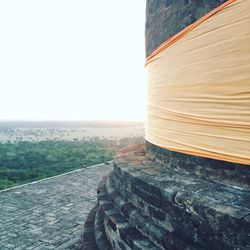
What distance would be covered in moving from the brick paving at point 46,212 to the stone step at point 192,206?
3.23 m

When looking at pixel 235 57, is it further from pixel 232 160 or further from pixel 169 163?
pixel 169 163

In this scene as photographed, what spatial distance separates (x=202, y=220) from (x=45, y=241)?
15.8 ft

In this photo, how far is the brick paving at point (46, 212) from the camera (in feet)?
20.9

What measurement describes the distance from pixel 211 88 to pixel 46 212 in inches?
258

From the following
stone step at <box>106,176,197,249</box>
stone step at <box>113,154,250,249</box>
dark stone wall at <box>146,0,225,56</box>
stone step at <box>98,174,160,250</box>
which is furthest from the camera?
dark stone wall at <box>146,0,225,56</box>

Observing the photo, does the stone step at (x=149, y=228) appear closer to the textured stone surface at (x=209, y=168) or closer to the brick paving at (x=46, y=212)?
the textured stone surface at (x=209, y=168)

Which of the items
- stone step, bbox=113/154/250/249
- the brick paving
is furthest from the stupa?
the brick paving

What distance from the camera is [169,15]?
3.88 metres

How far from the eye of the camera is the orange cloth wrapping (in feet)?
8.55

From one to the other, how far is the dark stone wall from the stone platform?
1737mm

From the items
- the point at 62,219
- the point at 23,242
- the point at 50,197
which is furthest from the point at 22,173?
the point at 23,242

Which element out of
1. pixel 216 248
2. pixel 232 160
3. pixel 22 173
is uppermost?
pixel 232 160

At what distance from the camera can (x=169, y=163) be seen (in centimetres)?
379

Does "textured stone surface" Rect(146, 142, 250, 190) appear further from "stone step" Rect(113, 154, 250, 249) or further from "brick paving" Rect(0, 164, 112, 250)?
"brick paving" Rect(0, 164, 112, 250)
